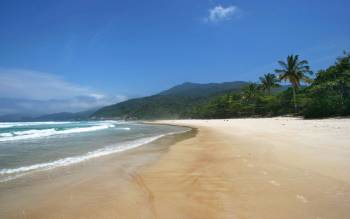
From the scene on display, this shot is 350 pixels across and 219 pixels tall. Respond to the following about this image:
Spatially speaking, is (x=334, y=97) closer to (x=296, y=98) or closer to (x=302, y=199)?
(x=296, y=98)

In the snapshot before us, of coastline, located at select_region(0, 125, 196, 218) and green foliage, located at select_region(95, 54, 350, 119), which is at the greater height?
green foliage, located at select_region(95, 54, 350, 119)

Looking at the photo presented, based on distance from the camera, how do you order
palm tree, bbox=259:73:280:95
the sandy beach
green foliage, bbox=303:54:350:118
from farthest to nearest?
palm tree, bbox=259:73:280:95, green foliage, bbox=303:54:350:118, the sandy beach

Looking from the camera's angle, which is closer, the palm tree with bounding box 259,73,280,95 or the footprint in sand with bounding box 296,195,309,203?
the footprint in sand with bounding box 296,195,309,203

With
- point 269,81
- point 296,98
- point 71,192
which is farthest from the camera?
point 269,81

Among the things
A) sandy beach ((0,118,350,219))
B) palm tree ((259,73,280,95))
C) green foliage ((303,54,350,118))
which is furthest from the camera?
palm tree ((259,73,280,95))

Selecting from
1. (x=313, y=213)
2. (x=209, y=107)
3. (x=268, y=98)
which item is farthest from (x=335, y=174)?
(x=209, y=107)

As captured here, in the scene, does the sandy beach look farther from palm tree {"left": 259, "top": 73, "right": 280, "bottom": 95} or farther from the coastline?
palm tree {"left": 259, "top": 73, "right": 280, "bottom": 95}

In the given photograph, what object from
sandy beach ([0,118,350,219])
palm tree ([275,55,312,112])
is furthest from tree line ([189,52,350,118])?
sandy beach ([0,118,350,219])

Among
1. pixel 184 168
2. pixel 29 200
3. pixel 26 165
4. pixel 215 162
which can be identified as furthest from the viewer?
pixel 26 165

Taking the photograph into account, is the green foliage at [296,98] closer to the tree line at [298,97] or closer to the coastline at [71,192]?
the tree line at [298,97]

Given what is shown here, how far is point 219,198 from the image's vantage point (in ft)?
14.0

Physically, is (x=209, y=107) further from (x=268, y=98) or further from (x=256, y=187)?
(x=256, y=187)

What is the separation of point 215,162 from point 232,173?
1688 mm

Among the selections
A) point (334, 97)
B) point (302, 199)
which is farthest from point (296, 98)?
point (302, 199)
